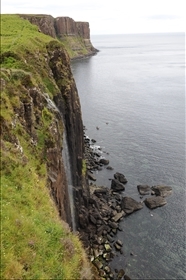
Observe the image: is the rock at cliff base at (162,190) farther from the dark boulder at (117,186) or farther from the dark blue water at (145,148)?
the dark boulder at (117,186)

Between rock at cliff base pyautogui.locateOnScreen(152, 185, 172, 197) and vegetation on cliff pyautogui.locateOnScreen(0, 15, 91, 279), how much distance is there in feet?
91.4

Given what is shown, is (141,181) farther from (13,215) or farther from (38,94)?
(13,215)

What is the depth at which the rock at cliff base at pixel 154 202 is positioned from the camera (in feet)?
163

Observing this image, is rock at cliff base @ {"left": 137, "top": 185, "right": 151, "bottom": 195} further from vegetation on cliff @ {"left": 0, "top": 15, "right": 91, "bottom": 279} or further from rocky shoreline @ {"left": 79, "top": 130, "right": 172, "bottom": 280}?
vegetation on cliff @ {"left": 0, "top": 15, "right": 91, "bottom": 279}

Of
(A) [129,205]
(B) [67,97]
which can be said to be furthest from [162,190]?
(B) [67,97]

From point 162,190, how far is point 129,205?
8.76 metres

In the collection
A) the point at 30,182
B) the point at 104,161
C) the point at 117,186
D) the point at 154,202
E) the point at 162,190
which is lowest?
the point at 154,202

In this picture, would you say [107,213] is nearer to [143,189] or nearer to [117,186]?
[117,186]

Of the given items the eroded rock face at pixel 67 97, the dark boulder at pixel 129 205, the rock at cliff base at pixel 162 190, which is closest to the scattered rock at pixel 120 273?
the eroded rock face at pixel 67 97

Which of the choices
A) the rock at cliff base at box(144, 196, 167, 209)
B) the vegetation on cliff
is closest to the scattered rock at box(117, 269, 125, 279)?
the vegetation on cliff

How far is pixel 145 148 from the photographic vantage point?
7138cm

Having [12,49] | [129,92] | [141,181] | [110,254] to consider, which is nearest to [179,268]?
[110,254]

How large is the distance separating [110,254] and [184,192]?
22.7 metres

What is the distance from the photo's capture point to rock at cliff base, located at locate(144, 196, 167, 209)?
49688mm
